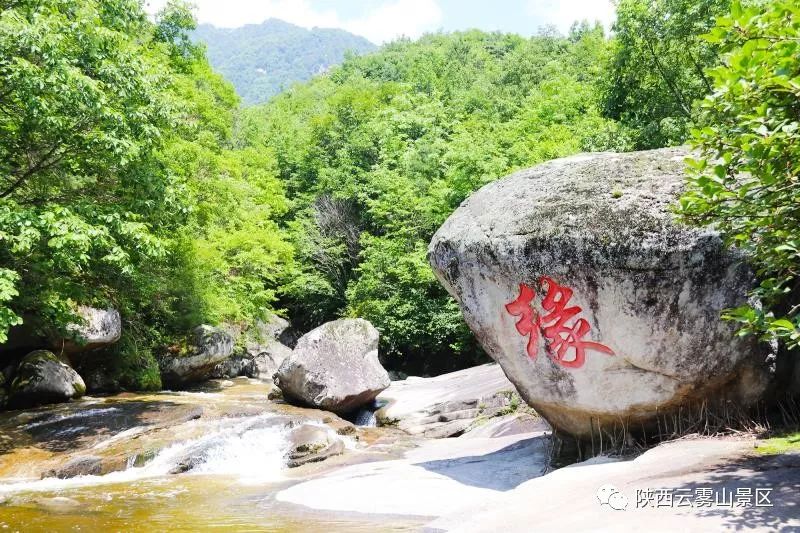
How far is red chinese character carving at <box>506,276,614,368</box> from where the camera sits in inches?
339

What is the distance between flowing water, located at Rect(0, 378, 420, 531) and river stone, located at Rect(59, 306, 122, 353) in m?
1.62

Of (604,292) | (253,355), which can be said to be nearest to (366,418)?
(604,292)

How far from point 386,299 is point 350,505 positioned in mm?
20317

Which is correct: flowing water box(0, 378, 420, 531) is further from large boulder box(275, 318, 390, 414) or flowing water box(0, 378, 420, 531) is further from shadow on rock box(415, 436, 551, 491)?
shadow on rock box(415, 436, 551, 491)

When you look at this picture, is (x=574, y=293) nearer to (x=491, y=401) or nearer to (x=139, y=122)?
(x=491, y=401)

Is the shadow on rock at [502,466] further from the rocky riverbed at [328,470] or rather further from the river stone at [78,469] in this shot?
the river stone at [78,469]

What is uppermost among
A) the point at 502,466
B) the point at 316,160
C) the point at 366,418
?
the point at 316,160

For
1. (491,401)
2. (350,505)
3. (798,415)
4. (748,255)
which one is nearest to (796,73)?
(748,255)

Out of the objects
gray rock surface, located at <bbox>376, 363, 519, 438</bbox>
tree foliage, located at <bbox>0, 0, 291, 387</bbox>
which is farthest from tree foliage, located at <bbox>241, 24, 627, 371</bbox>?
tree foliage, located at <bbox>0, 0, 291, 387</bbox>

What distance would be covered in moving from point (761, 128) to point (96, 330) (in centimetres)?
1743

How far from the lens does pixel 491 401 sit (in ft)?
52.4

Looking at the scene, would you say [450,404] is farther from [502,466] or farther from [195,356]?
[195,356]

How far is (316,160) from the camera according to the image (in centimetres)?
4150

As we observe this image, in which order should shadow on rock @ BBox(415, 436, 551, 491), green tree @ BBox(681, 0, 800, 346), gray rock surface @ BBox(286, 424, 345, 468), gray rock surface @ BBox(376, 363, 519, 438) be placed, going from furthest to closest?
gray rock surface @ BBox(376, 363, 519, 438) → gray rock surface @ BBox(286, 424, 345, 468) → shadow on rock @ BBox(415, 436, 551, 491) → green tree @ BBox(681, 0, 800, 346)
